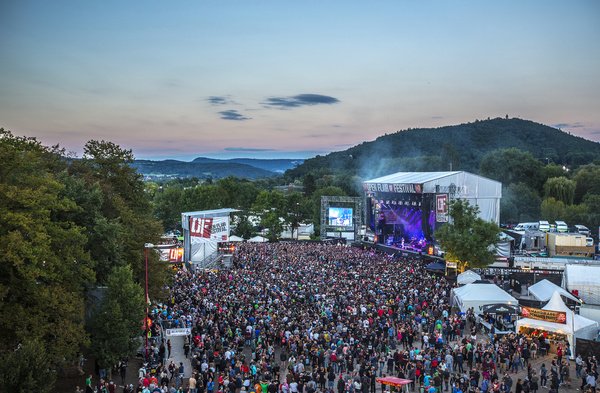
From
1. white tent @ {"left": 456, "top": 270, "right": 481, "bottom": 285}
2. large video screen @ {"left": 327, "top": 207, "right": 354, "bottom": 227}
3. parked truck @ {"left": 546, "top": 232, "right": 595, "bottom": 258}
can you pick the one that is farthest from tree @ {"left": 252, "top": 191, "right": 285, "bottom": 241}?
white tent @ {"left": 456, "top": 270, "right": 481, "bottom": 285}

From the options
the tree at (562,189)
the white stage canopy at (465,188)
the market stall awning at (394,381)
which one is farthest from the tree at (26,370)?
the tree at (562,189)

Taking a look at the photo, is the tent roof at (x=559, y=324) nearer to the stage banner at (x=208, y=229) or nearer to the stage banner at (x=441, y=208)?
the stage banner at (x=441, y=208)

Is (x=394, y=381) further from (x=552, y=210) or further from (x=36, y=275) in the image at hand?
(x=552, y=210)

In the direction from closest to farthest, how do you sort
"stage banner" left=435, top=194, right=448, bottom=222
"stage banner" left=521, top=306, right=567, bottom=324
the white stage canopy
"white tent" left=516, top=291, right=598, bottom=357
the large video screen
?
1. "white tent" left=516, top=291, right=598, bottom=357
2. "stage banner" left=521, top=306, right=567, bottom=324
3. "stage banner" left=435, top=194, right=448, bottom=222
4. the white stage canopy
5. the large video screen

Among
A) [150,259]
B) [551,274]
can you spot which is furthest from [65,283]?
[551,274]

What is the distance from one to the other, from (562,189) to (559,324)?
2539 inches

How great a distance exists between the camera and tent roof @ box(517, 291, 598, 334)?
64.6 feet

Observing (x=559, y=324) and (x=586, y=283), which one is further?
(x=586, y=283)

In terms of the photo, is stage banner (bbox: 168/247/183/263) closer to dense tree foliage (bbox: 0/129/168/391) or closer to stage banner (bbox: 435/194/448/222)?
dense tree foliage (bbox: 0/129/168/391)

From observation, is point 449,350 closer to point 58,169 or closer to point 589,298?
point 589,298

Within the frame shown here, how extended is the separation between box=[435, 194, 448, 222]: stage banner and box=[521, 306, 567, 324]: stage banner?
22.4 m

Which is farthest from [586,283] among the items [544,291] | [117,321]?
[117,321]

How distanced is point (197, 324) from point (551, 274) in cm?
2159

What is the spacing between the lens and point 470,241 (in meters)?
34.2
